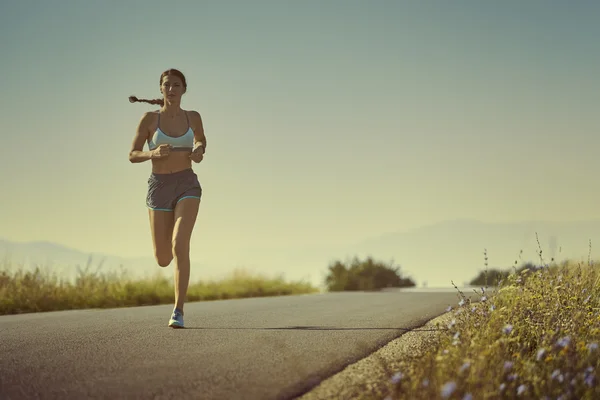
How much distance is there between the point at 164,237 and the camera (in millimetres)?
7484

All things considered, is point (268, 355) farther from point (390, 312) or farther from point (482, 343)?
point (390, 312)

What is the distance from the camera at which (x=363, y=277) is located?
2270 centimetres

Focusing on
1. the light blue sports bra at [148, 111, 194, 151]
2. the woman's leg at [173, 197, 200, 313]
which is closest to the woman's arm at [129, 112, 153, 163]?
the light blue sports bra at [148, 111, 194, 151]

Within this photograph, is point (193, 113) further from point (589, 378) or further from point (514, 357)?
point (589, 378)

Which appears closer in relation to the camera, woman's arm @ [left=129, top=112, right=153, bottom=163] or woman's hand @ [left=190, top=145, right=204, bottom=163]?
woman's hand @ [left=190, top=145, right=204, bottom=163]

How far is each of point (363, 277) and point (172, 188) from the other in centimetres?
1603

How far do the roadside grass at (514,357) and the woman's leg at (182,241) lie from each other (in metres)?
2.72

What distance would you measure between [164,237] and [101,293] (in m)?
7.31

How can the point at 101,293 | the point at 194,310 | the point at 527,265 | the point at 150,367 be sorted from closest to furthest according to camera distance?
the point at 150,367, the point at 194,310, the point at 101,293, the point at 527,265

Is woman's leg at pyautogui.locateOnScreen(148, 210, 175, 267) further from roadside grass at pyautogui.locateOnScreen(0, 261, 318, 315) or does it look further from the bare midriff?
roadside grass at pyautogui.locateOnScreen(0, 261, 318, 315)

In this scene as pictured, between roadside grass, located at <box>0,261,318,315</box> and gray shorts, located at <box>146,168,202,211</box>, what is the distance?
6337 millimetres

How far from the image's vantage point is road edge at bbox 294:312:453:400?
4293 mm

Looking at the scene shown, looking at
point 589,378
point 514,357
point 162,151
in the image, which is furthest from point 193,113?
point 589,378

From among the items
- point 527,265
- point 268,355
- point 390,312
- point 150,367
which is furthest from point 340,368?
point 527,265
